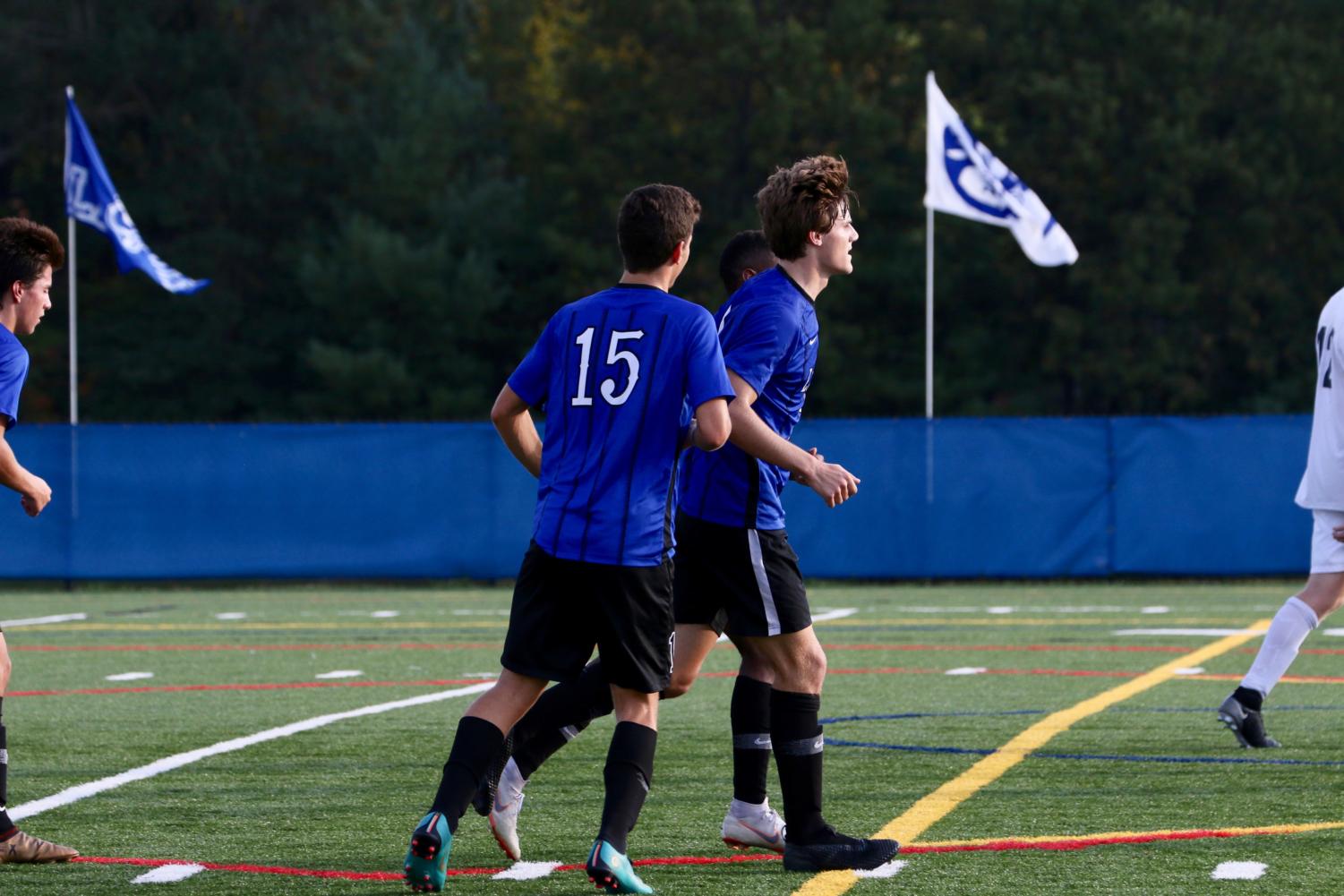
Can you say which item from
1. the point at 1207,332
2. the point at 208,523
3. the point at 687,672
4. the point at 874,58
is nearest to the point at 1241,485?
the point at 208,523

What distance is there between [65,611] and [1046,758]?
38.5ft

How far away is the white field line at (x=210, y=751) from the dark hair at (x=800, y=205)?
3218 mm

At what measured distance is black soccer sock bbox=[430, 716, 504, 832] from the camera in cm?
518

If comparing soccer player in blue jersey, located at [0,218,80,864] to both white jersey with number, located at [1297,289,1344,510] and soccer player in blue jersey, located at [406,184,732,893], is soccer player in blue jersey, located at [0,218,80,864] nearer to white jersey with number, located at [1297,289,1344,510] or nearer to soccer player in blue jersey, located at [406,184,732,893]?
soccer player in blue jersey, located at [406,184,732,893]

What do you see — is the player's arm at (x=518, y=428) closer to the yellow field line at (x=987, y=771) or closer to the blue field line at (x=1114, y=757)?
the yellow field line at (x=987, y=771)

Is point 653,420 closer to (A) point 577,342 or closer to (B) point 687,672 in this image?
(A) point 577,342

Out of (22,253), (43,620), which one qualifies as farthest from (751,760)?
(43,620)

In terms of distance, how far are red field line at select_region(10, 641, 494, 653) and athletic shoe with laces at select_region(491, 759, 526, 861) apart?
7369 mm

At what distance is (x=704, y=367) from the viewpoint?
5254 mm

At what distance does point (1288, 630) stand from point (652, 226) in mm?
3914

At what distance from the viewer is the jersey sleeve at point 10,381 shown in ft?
18.8

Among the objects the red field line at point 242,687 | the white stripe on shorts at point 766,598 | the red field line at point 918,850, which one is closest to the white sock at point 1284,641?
the red field line at point 918,850

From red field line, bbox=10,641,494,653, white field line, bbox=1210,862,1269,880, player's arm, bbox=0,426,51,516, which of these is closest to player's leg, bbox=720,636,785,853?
white field line, bbox=1210,862,1269,880

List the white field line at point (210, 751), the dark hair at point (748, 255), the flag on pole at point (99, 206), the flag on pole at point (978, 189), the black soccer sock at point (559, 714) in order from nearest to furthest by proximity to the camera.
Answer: the black soccer sock at point (559, 714), the dark hair at point (748, 255), the white field line at point (210, 751), the flag on pole at point (978, 189), the flag on pole at point (99, 206)
